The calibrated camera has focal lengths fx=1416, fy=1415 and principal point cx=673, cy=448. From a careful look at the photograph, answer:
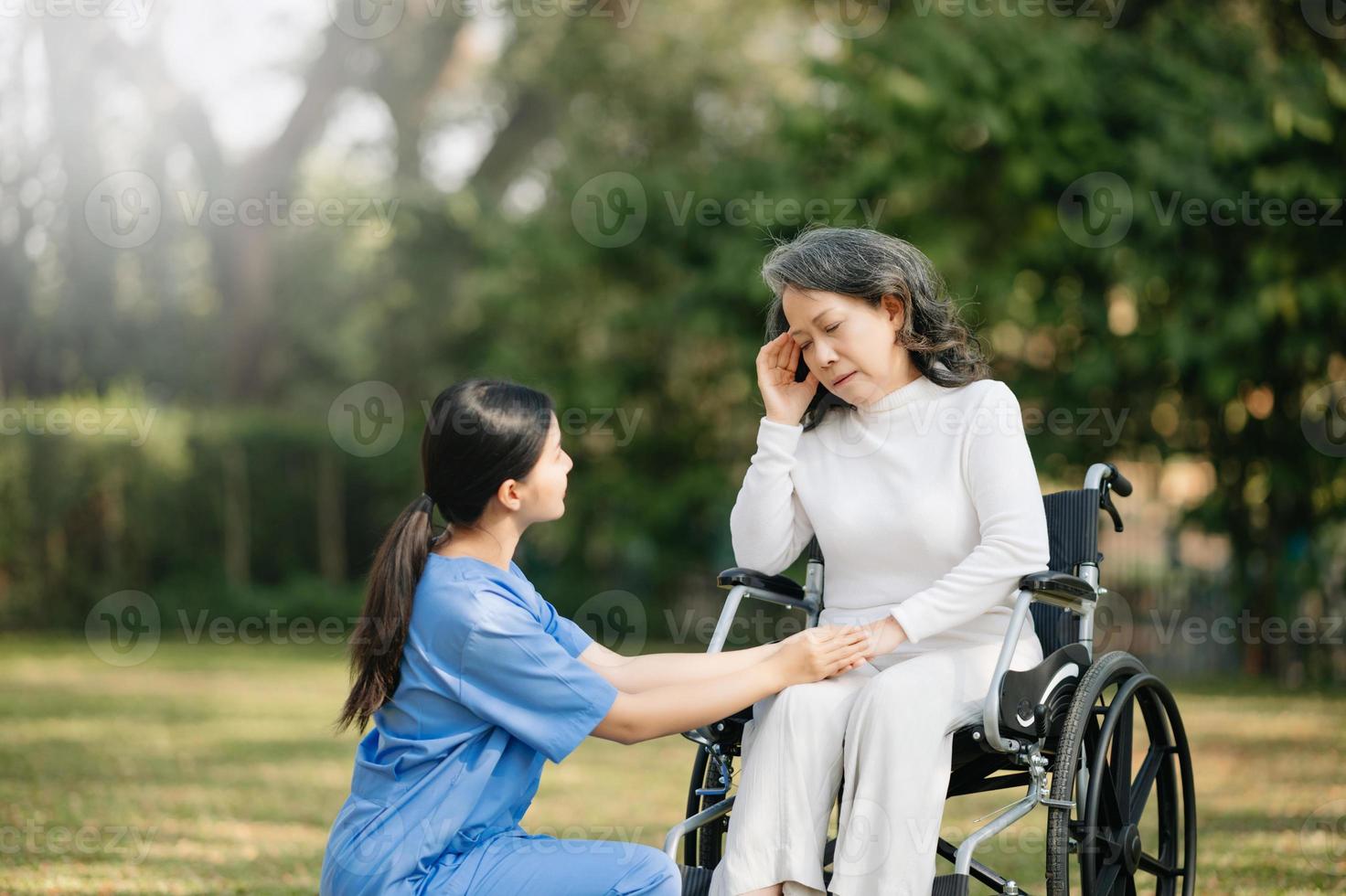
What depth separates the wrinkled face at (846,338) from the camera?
115 inches

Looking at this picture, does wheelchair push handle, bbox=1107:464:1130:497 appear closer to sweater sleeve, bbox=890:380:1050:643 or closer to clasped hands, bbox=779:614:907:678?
sweater sleeve, bbox=890:380:1050:643

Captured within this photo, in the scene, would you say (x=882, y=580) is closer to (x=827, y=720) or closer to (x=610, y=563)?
(x=827, y=720)

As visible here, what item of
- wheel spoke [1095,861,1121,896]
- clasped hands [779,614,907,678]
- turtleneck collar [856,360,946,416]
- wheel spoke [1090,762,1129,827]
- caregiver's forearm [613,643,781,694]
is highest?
turtleneck collar [856,360,946,416]

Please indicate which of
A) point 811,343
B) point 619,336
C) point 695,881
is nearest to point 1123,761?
point 695,881

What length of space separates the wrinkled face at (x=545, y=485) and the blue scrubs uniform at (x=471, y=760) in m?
0.14

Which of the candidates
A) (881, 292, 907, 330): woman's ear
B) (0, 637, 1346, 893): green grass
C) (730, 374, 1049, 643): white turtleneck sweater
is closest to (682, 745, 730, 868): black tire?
(730, 374, 1049, 643): white turtleneck sweater

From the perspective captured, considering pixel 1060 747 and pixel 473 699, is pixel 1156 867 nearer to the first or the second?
pixel 1060 747

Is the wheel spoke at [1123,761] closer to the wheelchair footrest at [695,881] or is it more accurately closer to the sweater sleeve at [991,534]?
the sweater sleeve at [991,534]

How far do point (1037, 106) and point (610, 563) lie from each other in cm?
540

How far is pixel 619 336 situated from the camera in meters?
11.7

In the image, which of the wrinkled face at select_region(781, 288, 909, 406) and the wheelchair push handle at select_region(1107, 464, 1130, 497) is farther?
the wheelchair push handle at select_region(1107, 464, 1130, 497)

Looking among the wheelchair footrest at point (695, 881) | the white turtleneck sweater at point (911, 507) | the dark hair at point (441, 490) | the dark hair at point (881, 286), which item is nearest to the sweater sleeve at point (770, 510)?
the white turtleneck sweater at point (911, 507)

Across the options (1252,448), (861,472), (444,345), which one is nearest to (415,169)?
(444,345)

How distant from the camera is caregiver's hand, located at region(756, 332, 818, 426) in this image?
3.09m
